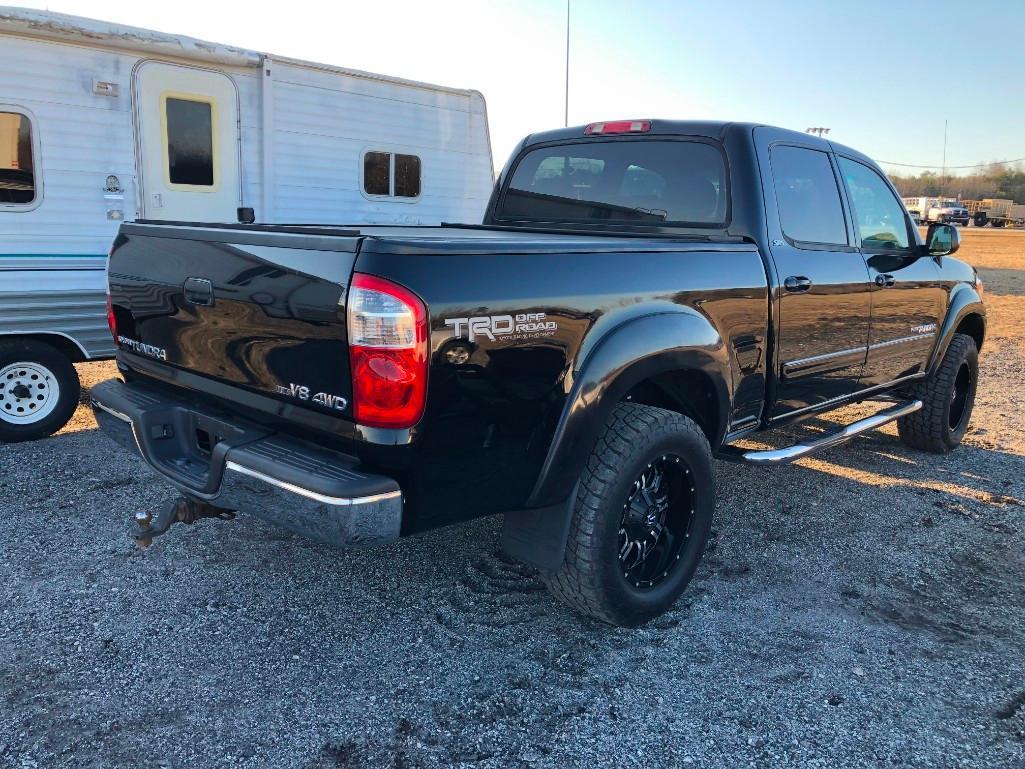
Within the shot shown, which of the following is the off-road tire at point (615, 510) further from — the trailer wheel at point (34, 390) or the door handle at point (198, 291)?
the trailer wheel at point (34, 390)

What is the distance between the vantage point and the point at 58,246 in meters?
5.39

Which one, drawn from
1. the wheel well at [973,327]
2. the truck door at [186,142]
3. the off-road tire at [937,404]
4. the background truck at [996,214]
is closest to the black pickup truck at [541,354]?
the off-road tire at [937,404]

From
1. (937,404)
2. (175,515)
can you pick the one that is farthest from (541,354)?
(937,404)

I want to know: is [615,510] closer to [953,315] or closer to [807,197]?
[807,197]

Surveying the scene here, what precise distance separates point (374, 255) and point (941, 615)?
107 inches

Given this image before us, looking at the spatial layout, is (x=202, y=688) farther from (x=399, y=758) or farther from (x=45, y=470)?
(x=45, y=470)

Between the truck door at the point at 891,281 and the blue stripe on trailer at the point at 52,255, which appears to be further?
the blue stripe on trailer at the point at 52,255

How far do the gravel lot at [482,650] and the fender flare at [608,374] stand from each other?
2.31 feet

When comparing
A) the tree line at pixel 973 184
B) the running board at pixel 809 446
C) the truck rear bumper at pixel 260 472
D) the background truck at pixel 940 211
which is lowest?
the running board at pixel 809 446

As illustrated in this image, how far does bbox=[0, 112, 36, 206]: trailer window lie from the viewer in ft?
17.0

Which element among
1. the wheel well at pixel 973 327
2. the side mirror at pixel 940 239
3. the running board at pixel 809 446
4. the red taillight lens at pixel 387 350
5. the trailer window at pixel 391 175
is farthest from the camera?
the trailer window at pixel 391 175

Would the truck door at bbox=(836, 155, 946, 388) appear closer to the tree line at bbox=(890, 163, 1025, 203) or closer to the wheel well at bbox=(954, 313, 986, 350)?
the wheel well at bbox=(954, 313, 986, 350)

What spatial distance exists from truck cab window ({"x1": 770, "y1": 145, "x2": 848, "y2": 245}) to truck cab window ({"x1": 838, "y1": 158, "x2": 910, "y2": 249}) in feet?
0.71

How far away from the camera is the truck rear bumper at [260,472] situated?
2314mm
